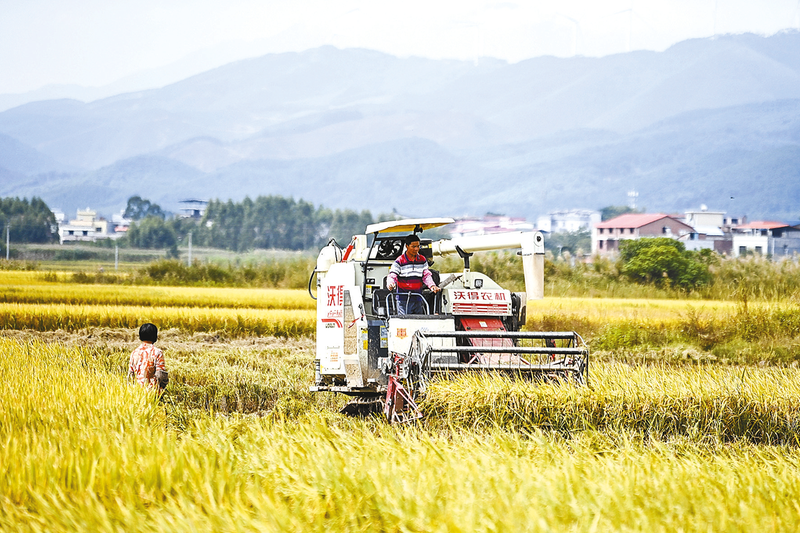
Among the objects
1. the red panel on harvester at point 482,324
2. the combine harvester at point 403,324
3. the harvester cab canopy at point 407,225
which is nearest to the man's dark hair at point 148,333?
the combine harvester at point 403,324

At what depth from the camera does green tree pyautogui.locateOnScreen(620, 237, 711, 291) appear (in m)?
33.7

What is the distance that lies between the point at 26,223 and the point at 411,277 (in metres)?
79.2

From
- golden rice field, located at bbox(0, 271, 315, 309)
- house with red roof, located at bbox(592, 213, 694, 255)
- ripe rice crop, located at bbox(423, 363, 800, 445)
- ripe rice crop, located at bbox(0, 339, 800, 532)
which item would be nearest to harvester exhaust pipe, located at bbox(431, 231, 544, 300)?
ripe rice crop, located at bbox(423, 363, 800, 445)

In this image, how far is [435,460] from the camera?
19.6 feet

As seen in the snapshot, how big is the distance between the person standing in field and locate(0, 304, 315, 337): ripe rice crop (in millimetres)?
11475

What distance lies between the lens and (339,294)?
35.5 ft

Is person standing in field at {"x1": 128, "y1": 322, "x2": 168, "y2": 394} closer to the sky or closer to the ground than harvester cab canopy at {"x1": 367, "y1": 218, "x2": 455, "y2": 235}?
closer to the ground

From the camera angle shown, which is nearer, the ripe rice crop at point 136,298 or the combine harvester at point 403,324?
the combine harvester at point 403,324

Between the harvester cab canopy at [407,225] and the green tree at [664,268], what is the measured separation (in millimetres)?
23293

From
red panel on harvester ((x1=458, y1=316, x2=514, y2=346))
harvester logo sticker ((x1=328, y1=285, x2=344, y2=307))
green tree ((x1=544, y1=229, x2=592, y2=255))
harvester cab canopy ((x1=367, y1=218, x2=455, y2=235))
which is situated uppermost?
green tree ((x1=544, y1=229, x2=592, y2=255))

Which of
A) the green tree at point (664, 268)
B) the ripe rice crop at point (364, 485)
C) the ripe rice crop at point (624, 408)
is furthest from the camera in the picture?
the green tree at point (664, 268)

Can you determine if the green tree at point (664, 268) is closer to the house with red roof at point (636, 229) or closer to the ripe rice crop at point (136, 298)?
the ripe rice crop at point (136, 298)

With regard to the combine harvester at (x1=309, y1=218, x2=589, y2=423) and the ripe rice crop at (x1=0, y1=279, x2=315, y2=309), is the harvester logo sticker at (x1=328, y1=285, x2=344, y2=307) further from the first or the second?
the ripe rice crop at (x1=0, y1=279, x2=315, y2=309)

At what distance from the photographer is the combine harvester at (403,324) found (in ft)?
30.5
